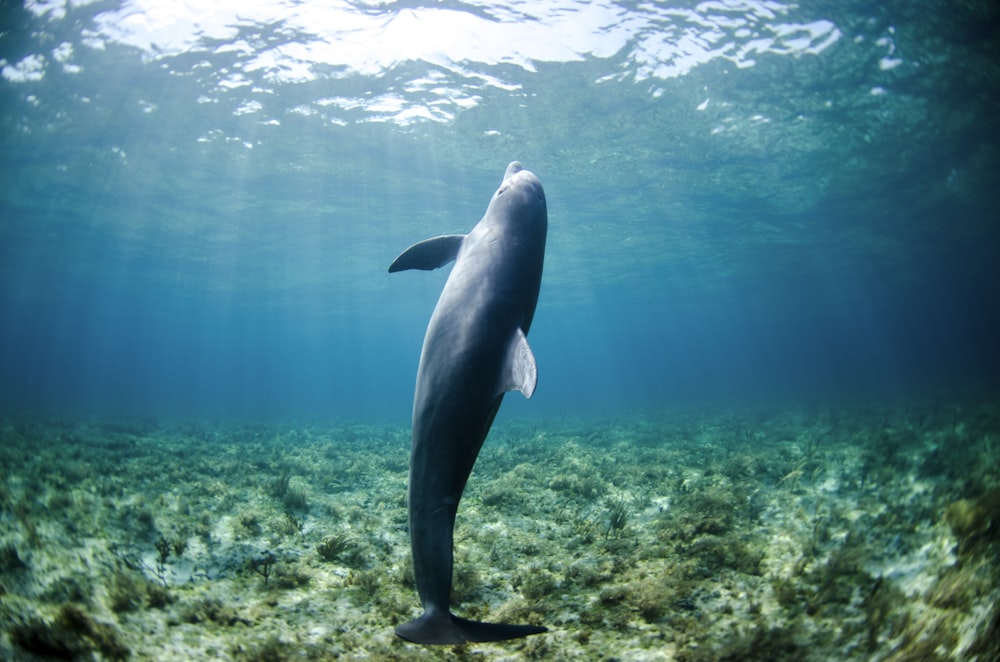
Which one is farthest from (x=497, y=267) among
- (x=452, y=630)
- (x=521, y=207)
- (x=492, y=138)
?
(x=492, y=138)

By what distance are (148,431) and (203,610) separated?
1842 cm

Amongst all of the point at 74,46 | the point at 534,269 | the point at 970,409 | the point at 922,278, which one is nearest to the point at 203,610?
the point at 534,269

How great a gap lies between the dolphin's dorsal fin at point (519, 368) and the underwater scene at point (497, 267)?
0.7 inches

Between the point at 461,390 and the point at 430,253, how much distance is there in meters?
1.45

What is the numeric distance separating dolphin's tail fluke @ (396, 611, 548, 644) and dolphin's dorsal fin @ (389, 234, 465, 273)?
2.37 m

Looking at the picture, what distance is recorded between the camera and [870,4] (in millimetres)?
Result: 12477

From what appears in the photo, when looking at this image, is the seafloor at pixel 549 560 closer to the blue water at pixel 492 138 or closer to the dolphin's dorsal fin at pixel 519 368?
the dolphin's dorsal fin at pixel 519 368

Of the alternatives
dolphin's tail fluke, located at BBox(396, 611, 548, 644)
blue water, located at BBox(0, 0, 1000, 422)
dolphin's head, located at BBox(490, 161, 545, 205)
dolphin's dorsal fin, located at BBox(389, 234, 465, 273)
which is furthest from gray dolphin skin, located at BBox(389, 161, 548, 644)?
blue water, located at BBox(0, 0, 1000, 422)

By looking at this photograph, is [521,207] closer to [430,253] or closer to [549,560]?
[430,253]

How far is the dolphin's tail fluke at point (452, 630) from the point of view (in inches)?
105

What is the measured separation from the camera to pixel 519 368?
2689 mm

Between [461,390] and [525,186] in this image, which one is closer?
[461,390]

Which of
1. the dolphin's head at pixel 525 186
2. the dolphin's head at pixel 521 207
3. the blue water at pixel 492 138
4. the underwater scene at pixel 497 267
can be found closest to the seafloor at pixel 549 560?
the underwater scene at pixel 497 267

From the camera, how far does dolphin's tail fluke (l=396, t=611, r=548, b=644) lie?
2.66m
